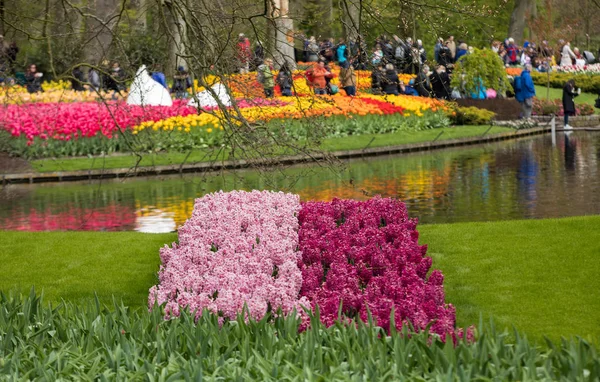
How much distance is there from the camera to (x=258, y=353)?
646 cm

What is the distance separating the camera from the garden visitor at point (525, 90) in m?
37.8

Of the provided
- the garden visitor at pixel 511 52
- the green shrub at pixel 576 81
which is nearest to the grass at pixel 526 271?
the green shrub at pixel 576 81

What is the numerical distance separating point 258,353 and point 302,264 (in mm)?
3864

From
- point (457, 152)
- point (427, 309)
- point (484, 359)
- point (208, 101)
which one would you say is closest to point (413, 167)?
point (457, 152)

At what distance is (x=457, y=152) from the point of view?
1134 inches

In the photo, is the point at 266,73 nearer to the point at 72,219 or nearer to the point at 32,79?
the point at 72,219

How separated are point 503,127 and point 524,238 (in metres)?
23.5

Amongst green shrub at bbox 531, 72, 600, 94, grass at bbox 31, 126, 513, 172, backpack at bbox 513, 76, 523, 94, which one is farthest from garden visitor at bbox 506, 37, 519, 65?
grass at bbox 31, 126, 513, 172

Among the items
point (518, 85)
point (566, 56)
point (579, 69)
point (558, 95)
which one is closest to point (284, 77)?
point (518, 85)

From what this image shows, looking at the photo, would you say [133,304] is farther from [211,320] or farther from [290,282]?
[211,320]

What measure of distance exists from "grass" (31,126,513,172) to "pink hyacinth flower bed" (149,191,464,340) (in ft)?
33.0

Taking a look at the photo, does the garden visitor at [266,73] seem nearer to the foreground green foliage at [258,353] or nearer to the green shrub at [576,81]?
the foreground green foliage at [258,353]

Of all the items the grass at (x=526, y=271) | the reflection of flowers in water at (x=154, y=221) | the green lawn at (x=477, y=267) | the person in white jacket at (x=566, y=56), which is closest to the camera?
the grass at (x=526, y=271)

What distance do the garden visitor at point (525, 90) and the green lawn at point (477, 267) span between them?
83.4 feet
